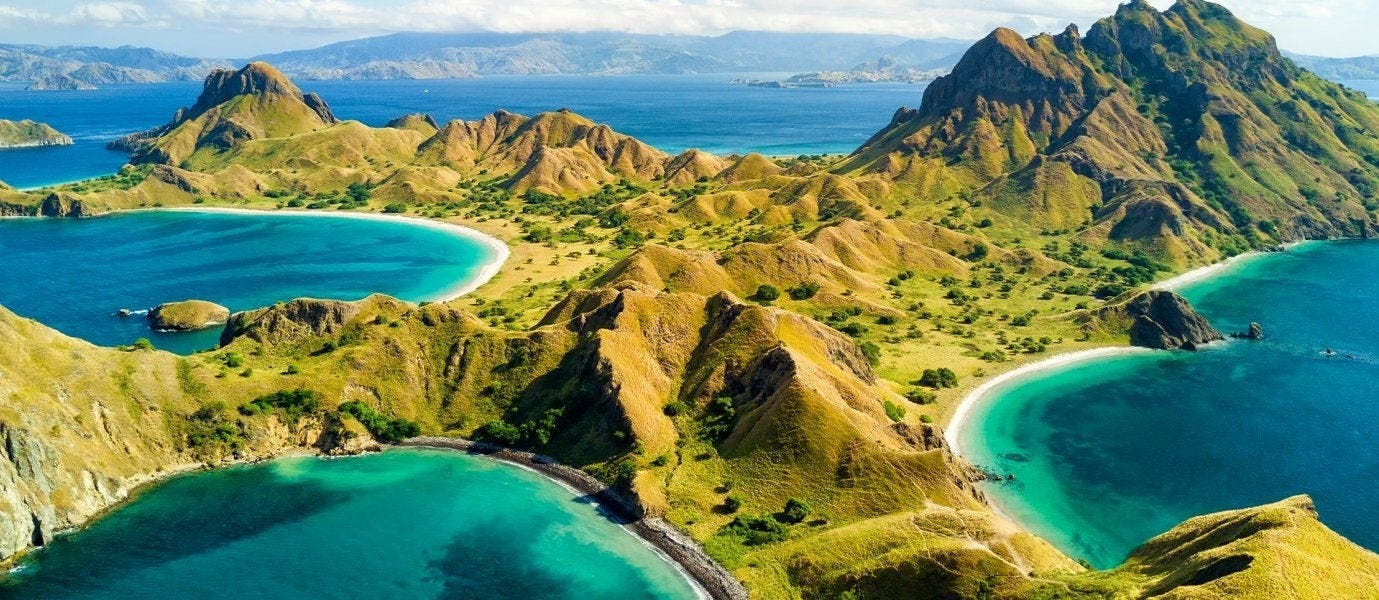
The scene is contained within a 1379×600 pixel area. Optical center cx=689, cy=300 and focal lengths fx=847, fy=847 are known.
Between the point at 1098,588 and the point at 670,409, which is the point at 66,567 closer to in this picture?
the point at 670,409

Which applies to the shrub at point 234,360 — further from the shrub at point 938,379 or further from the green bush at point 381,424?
the shrub at point 938,379

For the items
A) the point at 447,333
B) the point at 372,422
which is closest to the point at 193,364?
the point at 372,422

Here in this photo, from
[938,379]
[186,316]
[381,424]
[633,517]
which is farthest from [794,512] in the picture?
[186,316]

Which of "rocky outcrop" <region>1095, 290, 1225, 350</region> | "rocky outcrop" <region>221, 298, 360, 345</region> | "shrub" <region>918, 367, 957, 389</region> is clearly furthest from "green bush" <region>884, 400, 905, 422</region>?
"rocky outcrop" <region>221, 298, 360, 345</region>

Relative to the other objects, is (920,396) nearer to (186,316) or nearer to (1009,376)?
(1009,376)

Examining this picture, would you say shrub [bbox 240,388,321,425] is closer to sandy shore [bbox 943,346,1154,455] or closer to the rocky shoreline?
the rocky shoreline
